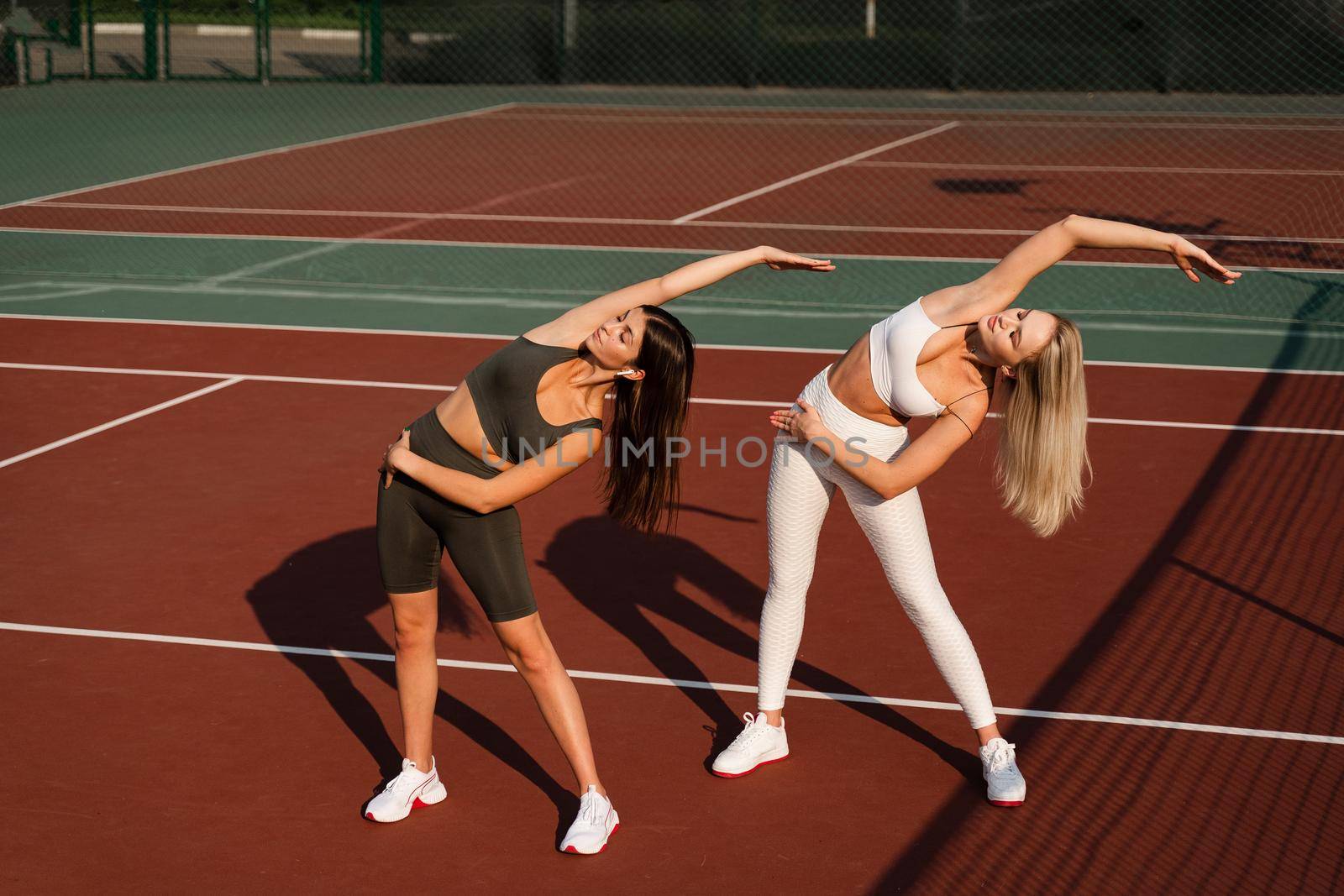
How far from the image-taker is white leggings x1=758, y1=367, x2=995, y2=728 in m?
4.91

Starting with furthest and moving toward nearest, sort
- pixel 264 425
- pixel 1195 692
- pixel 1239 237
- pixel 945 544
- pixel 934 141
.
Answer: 1. pixel 934 141
2. pixel 1239 237
3. pixel 264 425
4. pixel 945 544
5. pixel 1195 692

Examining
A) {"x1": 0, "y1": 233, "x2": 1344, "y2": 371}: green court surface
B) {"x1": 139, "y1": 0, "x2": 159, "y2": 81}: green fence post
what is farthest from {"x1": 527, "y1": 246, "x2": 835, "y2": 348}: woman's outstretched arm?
{"x1": 139, "y1": 0, "x2": 159, "y2": 81}: green fence post

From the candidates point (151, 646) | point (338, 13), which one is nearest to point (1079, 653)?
point (151, 646)

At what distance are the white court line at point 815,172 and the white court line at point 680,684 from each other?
12.2 metres

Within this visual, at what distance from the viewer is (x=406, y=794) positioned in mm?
4812

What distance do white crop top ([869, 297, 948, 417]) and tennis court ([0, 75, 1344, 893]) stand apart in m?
1.32

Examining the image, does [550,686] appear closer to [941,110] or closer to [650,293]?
[650,293]

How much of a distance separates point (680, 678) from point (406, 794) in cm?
148

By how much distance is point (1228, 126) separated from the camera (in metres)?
27.4

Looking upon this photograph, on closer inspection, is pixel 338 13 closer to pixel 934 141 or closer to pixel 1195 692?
pixel 934 141

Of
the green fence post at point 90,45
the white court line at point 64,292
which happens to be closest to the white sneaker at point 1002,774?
the white court line at point 64,292

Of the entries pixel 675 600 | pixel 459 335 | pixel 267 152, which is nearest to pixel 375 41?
pixel 267 152

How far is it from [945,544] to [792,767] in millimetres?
2529

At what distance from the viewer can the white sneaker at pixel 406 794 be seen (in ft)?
15.7
